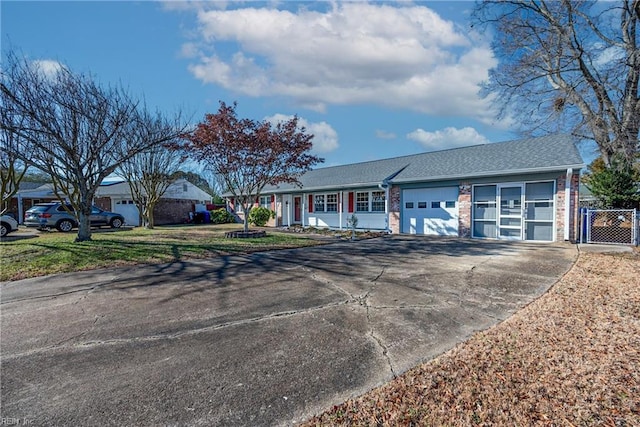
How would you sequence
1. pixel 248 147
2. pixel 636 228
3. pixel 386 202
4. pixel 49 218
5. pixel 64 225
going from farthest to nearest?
pixel 64 225, pixel 49 218, pixel 386 202, pixel 248 147, pixel 636 228

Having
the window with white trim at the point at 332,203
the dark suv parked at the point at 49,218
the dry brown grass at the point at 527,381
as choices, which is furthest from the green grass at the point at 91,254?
the dark suv parked at the point at 49,218

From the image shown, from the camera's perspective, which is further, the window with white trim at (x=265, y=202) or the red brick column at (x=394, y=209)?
the window with white trim at (x=265, y=202)

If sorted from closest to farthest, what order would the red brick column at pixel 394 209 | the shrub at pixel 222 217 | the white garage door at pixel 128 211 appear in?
1. the red brick column at pixel 394 209
2. the white garage door at pixel 128 211
3. the shrub at pixel 222 217

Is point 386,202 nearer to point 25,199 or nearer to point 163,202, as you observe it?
point 163,202

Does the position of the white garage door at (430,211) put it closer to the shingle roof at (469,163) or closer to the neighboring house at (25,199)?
the shingle roof at (469,163)

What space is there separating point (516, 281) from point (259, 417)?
554 centimetres

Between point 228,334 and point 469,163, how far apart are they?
44.7 feet

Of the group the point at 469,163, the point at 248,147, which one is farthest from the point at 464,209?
the point at 248,147

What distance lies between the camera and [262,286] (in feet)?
18.6

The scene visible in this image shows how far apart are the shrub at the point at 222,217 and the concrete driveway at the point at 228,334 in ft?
65.6

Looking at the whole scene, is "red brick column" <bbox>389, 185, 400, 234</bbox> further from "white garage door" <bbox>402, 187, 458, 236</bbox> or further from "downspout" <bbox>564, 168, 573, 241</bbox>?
"downspout" <bbox>564, 168, 573, 241</bbox>

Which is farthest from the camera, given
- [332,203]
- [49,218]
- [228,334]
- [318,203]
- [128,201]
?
[128,201]

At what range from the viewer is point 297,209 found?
2152cm

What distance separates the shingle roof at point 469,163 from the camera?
11805 mm
